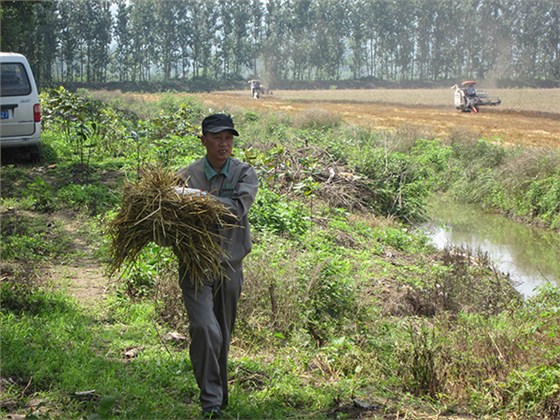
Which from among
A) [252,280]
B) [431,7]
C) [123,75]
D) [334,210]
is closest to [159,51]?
[123,75]

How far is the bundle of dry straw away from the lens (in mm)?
→ 4555

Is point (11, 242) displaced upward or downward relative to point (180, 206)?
downward

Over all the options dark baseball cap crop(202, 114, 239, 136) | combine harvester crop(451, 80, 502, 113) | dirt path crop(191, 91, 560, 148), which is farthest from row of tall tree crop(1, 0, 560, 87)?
dark baseball cap crop(202, 114, 239, 136)

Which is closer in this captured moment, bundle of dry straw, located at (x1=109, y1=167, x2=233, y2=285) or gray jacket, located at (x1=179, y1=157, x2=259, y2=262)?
bundle of dry straw, located at (x1=109, y1=167, x2=233, y2=285)

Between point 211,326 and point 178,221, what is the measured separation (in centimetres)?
68

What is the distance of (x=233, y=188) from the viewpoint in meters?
4.81

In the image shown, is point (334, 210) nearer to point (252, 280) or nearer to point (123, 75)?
point (252, 280)

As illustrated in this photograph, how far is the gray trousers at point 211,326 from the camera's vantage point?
4.56 m

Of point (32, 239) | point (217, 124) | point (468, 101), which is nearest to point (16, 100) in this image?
point (32, 239)

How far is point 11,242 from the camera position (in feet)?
27.9

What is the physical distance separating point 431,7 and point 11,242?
97.0 meters

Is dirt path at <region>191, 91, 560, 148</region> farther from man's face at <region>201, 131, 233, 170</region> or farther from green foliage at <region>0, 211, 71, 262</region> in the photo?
man's face at <region>201, 131, 233, 170</region>

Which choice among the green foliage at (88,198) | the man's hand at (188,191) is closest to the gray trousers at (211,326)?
the man's hand at (188,191)

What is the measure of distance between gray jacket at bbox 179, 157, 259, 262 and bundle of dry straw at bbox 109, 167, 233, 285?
0.36 ft
